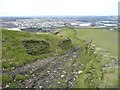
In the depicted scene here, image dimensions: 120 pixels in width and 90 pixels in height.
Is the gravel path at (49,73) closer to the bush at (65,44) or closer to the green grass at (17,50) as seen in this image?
the green grass at (17,50)

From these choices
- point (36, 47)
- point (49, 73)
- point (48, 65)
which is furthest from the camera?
point (36, 47)

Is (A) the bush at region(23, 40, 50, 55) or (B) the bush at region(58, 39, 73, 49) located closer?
(A) the bush at region(23, 40, 50, 55)

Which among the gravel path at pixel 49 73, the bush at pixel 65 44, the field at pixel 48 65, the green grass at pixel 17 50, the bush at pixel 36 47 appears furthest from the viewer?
the bush at pixel 65 44

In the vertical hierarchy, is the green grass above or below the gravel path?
above

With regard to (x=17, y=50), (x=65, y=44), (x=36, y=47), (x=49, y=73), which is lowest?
(x=49, y=73)

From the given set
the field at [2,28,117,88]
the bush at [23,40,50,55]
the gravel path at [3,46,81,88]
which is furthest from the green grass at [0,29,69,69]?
the gravel path at [3,46,81,88]

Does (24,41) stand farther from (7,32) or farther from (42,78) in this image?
(42,78)

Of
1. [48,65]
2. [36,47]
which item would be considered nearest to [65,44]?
[36,47]

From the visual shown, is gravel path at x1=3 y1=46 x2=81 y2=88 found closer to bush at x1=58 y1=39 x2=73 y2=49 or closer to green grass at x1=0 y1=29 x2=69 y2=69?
green grass at x1=0 y1=29 x2=69 y2=69

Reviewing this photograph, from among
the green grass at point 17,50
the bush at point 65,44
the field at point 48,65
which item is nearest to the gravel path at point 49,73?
the field at point 48,65

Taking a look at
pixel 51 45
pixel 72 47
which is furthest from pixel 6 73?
pixel 72 47

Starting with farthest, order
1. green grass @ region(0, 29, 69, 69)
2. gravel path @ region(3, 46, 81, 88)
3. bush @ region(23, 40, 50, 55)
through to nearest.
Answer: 1. bush @ region(23, 40, 50, 55)
2. green grass @ region(0, 29, 69, 69)
3. gravel path @ region(3, 46, 81, 88)

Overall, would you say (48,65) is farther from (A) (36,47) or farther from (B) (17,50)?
(A) (36,47)
